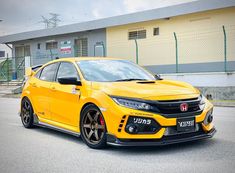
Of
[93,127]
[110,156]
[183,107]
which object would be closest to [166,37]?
[93,127]

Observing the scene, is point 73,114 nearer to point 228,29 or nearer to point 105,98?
point 105,98

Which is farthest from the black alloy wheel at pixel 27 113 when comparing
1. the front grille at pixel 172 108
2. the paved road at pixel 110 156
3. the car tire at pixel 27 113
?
the front grille at pixel 172 108

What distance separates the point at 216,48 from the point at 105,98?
14978mm

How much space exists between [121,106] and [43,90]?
2783 millimetres

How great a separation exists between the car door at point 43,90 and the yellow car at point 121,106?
24 millimetres

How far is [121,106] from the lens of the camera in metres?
5.73

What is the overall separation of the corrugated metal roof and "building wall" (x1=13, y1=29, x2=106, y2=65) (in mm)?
670

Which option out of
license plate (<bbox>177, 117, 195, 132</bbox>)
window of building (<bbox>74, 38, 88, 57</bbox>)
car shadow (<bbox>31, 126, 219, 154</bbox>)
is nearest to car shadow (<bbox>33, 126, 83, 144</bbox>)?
car shadow (<bbox>31, 126, 219, 154</bbox>)

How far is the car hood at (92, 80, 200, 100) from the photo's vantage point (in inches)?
229

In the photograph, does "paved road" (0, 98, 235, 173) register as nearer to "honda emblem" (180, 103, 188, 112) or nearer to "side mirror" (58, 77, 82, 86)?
"honda emblem" (180, 103, 188, 112)

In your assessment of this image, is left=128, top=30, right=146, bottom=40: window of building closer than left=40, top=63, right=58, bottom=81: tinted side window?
No

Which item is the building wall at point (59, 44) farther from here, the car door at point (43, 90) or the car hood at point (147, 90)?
the car hood at point (147, 90)

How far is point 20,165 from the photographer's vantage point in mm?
5371

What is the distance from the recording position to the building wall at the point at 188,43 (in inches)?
778
